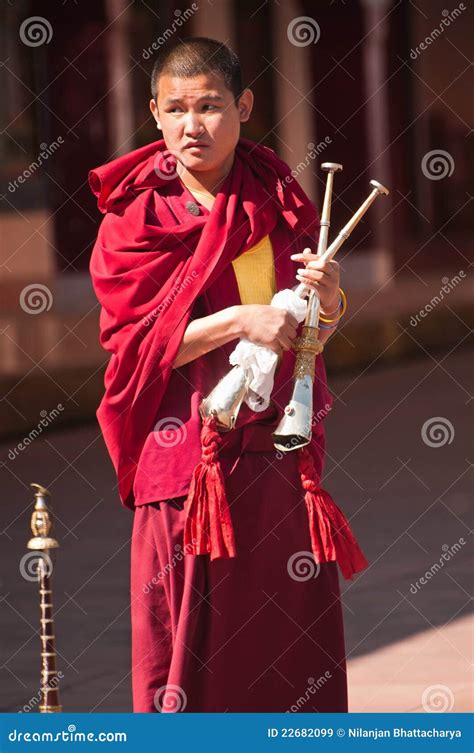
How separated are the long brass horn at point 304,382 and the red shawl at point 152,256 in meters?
0.17

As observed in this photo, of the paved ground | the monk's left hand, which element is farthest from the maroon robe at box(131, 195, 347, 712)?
the paved ground

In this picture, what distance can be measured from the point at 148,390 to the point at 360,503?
4.68 m

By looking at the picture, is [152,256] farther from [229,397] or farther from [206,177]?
[229,397]

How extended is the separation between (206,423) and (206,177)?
0.52 metres

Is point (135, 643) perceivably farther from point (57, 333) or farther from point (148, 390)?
point (57, 333)

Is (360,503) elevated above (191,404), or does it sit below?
above

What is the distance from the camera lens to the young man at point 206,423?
3260 mm

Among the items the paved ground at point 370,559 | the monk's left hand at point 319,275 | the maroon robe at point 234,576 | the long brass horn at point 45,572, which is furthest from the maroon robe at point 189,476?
the paved ground at point 370,559

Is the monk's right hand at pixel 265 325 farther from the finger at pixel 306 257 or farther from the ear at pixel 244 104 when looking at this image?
the ear at pixel 244 104

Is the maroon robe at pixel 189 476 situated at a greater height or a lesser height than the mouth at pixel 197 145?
lesser

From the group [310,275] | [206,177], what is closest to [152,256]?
[206,177]

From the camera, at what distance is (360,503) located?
7863 millimetres

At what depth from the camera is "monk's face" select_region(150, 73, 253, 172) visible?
3.25 m
